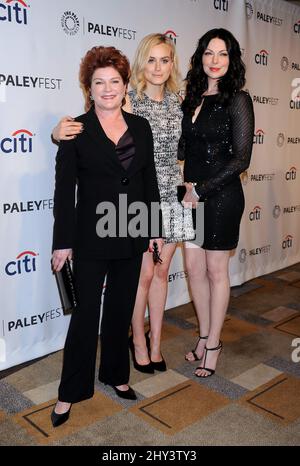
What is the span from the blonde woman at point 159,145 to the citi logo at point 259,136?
1.91 m

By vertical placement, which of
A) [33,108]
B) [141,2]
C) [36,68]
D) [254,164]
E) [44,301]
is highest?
[141,2]

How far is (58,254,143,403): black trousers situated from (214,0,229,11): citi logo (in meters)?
2.39

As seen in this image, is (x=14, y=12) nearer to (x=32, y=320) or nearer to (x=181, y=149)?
(x=181, y=149)

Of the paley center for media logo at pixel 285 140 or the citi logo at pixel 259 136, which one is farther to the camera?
the paley center for media logo at pixel 285 140

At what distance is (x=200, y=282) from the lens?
2746 millimetres

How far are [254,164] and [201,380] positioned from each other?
2.28 metres

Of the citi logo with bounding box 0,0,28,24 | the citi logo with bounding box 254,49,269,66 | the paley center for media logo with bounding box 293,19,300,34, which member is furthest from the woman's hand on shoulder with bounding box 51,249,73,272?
the paley center for media logo with bounding box 293,19,300,34

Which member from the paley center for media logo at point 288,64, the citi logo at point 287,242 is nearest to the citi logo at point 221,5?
the paley center for media logo at point 288,64

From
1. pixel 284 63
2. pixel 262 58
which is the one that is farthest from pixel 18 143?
pixel 284 63

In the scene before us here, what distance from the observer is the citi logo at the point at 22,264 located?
2.81 m

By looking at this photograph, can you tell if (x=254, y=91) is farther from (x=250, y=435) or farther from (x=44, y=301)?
(x=250, y=435)

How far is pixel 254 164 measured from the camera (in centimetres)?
438

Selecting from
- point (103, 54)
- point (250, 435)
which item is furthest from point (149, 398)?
point (103, 54)

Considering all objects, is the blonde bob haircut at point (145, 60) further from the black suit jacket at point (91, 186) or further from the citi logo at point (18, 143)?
the citi logo at point (18, 143)
